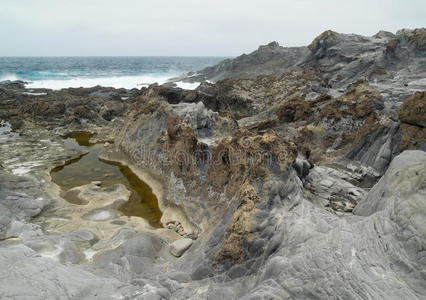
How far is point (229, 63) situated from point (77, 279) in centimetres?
6504

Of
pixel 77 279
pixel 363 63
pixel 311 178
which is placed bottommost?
pixel 77 279

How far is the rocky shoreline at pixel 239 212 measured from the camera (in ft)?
16.1

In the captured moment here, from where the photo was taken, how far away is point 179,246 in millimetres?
8195

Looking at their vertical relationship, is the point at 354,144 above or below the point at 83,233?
above

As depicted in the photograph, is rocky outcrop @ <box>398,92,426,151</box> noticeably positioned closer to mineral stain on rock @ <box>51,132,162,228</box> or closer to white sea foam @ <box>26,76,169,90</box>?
mineral stain on rock @ <box>51,132,162,228</box>

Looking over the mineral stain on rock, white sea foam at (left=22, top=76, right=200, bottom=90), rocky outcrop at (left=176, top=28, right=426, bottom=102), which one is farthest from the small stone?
white sea foam at (left=22, top=76, right=200, bottom=90)

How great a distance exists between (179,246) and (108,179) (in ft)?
24.4

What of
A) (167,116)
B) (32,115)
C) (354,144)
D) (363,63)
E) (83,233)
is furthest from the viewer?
(363,63)

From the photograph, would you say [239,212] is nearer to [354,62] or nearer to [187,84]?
[354,62]

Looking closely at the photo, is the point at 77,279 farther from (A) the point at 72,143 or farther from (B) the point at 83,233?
(A) the point at 72,143

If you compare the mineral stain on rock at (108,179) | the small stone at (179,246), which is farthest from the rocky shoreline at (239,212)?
the mineral stain on rock at (108,179)

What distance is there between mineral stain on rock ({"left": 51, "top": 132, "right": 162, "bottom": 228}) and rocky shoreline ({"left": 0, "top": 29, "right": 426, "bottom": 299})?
0.40 meters

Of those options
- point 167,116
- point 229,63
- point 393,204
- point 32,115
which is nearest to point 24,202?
point 167,116

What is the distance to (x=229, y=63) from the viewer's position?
66.1 meters
